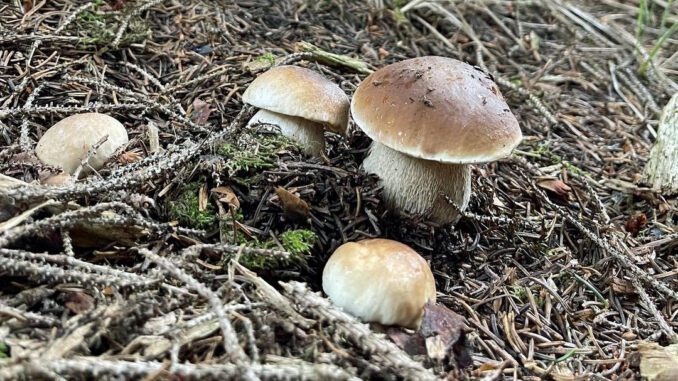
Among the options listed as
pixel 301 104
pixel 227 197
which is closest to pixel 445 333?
pixel 227 197

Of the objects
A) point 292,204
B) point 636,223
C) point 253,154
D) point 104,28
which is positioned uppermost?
point 104,28

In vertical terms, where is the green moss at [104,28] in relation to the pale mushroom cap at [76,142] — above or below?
above

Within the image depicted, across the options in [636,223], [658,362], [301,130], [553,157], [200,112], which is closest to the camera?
[658,362]

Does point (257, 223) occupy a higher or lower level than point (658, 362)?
higher

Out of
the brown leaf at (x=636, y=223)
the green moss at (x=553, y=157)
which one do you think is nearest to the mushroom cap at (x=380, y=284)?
the brown leaf at (x=636, y=223)

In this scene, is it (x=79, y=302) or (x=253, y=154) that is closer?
(x=79, y=302)

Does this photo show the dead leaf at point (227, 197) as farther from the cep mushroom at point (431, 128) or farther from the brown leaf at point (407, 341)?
the brown leaf at point (407, 341)

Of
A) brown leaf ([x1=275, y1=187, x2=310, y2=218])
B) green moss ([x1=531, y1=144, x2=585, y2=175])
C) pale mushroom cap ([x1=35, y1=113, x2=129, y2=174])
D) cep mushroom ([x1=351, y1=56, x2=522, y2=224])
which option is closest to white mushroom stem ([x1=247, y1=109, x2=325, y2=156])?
cep mushroom ([x1=351, y1=56, x2=522, y2=224])

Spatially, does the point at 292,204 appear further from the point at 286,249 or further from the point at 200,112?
the point at 200,112
